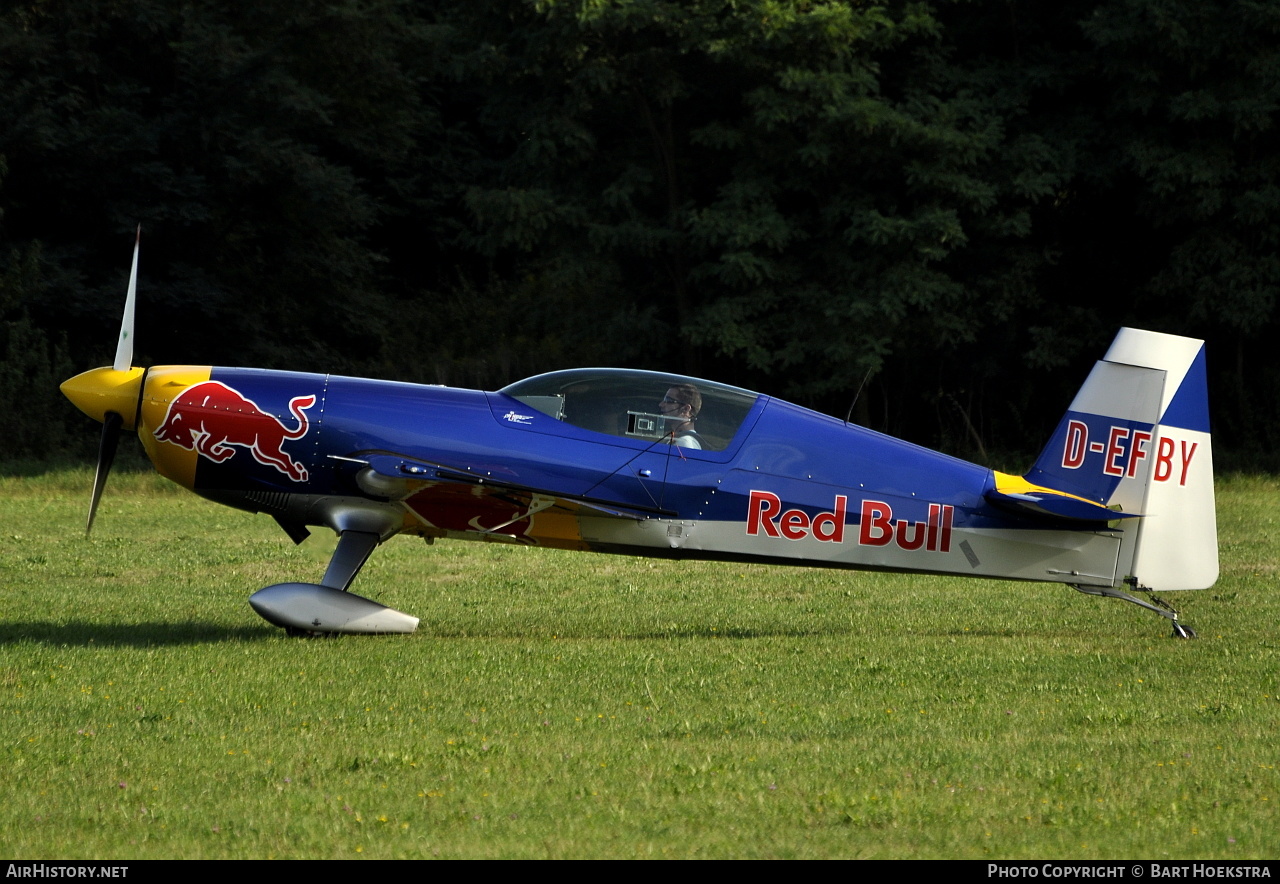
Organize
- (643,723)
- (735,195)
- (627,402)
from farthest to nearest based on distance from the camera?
(735,195)
(627,402)
(643,723)

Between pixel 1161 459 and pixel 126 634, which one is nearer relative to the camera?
pixel 1161 459

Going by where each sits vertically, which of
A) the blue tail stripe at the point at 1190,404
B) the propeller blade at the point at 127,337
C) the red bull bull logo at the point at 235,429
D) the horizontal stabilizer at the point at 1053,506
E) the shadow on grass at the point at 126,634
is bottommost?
the shadow on grass at the point at 126,634

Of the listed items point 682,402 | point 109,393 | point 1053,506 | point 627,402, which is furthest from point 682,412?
point 109,393

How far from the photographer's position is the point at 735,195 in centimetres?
2338

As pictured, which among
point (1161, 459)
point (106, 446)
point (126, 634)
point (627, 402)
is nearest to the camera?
point (627, 402)

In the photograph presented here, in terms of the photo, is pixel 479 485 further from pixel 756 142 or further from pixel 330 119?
pixel 330 119

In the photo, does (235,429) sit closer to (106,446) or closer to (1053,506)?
(106,446)

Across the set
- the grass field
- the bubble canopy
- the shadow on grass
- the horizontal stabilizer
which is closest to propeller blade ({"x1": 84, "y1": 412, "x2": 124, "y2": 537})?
the shadow on grass

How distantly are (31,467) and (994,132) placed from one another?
17.1m

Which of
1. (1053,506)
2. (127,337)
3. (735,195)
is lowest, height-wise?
(1053,506)

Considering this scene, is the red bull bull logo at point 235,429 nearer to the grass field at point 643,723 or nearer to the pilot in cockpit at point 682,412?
the grass field at point 643,723

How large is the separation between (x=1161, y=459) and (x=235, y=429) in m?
6.69

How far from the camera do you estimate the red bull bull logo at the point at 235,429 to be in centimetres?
958

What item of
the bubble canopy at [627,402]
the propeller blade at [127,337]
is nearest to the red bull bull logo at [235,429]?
the propeller blade at [127,337]
